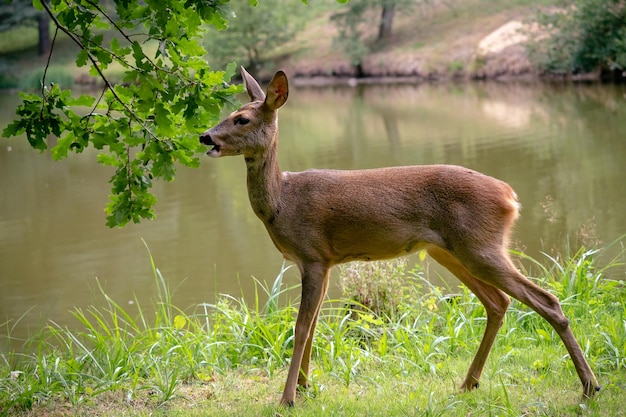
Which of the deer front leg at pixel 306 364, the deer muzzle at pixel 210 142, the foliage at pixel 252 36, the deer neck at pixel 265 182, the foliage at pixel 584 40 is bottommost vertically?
the deer front leg at pixel 306 364

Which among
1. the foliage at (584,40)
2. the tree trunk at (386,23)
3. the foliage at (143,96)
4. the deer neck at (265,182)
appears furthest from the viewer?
the tree trunk at (386,23)

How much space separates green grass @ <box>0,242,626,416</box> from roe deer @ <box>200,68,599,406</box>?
11.3 inches

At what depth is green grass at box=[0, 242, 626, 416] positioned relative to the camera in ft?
15.7

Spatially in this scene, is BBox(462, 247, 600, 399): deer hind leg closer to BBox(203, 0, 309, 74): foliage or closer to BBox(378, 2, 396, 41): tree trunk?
BBox(203, 0, 309, 74): foliage

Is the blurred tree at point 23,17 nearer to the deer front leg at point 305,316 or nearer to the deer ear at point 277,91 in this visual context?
the deer ear at point 277,91

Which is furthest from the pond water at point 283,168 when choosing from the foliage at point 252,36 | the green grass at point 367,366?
the foliage at point 252,36

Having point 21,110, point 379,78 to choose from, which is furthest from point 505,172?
point 379,78

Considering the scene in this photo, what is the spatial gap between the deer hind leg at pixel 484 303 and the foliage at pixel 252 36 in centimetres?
3446

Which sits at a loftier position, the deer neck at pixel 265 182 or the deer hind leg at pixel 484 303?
the deer neck at pixel 265 182

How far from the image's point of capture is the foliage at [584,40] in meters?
27.6

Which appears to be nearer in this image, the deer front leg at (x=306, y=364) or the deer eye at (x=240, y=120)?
the deer eye at (x=240, y=120)

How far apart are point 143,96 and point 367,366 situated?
2304mm

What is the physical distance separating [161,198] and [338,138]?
274 inches

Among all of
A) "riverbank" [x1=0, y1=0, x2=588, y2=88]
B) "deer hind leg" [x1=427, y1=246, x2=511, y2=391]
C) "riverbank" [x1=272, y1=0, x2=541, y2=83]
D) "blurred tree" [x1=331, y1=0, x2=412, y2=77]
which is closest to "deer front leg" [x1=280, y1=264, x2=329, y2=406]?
"deer hind leg" [x1=427, y1=246, x2=511, y2=391]
